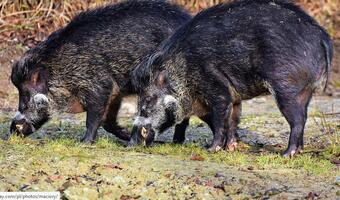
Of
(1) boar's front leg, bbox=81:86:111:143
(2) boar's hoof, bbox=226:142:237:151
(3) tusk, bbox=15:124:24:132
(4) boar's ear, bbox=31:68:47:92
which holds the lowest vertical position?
(2) boar's hoof, bbox=226:142:237:151

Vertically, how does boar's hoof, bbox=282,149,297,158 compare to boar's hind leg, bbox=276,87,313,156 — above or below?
below

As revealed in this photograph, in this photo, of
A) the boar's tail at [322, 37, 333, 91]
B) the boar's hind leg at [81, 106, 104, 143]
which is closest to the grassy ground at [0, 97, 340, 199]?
the boar's hind leg at [81, 106, 104, 143]

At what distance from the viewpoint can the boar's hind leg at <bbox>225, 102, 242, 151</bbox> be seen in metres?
8.70

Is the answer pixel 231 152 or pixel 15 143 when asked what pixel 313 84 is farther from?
pixel 15 143

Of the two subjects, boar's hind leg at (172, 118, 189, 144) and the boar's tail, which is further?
boar's hind leg at (172, 118, 189, 144)

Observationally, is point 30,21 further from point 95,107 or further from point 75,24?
point 95,107

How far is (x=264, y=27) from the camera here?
8328 millimetres

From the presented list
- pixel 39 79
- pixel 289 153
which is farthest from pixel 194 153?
pixel 39 79

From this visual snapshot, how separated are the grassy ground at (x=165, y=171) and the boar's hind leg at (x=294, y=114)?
0.15m

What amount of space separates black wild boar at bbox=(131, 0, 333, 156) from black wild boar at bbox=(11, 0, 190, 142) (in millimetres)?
424

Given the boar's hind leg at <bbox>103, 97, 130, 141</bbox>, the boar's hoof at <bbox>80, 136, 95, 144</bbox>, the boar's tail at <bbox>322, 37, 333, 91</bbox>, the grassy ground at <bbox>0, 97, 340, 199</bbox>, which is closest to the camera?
the grassy ground at <bbox>0, 97, 340, 199</bbox>

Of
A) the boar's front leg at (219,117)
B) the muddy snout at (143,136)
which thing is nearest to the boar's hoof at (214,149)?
the boar's front leg at (219,117)

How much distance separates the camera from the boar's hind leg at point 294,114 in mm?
8109

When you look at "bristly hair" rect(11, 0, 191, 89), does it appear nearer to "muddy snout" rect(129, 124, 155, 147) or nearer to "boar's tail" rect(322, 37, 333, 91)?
"muddy snout" rect(129, 124, 155, 147)
